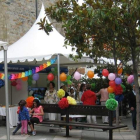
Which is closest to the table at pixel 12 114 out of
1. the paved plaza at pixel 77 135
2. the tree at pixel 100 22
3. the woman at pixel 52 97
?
the paved plaza at pixel 77 135

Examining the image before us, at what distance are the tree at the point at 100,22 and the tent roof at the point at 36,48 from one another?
3.56 metres

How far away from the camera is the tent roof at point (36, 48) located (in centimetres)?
1303

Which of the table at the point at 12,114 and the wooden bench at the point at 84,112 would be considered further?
the table at the point at 12,114

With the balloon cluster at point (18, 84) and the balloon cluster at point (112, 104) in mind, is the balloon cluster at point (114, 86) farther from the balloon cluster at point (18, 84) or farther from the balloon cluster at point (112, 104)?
the balloon cluster at point (18, 84)

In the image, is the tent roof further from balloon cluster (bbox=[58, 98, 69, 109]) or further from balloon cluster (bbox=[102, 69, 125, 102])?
balloon cluster (bbox=[58, 98, 69, 109])

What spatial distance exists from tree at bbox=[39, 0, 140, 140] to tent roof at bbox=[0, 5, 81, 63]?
3560 millimetres

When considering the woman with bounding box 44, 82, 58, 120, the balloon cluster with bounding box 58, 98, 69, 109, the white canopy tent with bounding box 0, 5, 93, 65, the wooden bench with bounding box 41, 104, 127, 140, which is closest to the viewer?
the wooden bench with bounding box 41, 104, 127, 140

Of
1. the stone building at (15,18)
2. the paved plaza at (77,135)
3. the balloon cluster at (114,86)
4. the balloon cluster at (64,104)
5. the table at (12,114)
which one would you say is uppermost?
the stone building at (15,18)

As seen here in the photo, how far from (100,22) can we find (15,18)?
11.7 meters

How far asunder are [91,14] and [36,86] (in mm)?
9979

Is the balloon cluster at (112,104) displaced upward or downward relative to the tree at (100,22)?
downward

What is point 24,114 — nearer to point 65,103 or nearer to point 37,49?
point 65,103

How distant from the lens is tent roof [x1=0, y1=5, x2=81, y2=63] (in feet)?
42.8

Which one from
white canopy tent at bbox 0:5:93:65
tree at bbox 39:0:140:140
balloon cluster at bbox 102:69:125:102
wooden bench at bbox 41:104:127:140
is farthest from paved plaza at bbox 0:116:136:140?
tree at bbox 39:0:140:140
